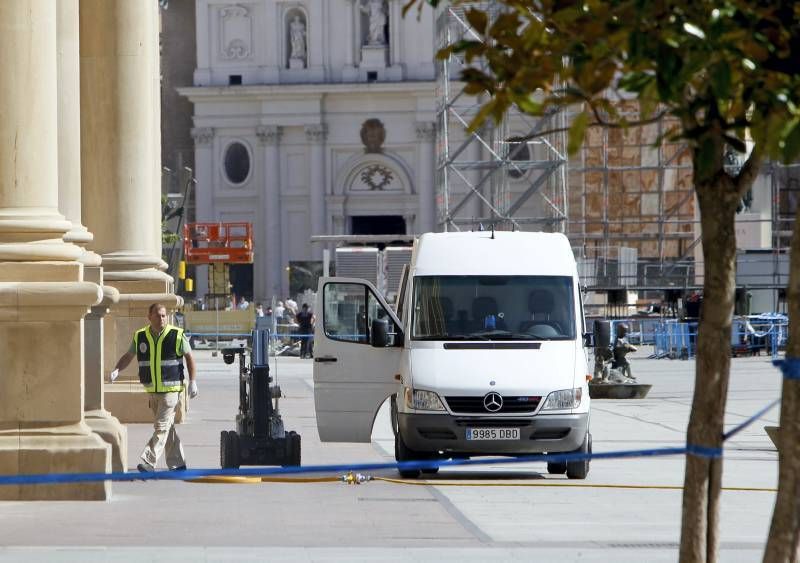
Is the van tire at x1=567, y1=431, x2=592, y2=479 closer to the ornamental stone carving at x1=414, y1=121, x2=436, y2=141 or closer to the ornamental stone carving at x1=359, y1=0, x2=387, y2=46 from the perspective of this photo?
the ornamental stone carving at x1=414, y1=121, x2=436, y2=141

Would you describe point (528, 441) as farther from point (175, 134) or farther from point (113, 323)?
point (175, 134)

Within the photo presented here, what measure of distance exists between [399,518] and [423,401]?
129 inches

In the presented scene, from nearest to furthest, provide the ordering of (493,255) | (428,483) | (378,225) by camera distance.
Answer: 1. (428,483)
2. (493,255)
3. (378,225)

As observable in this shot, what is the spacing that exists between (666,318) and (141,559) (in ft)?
146

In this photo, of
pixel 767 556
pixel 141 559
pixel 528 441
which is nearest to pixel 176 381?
pixel 528 441

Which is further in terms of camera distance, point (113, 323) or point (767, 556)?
point (113, 323)

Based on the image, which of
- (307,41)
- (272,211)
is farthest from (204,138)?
(307,41)

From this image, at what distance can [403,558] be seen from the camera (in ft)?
34.9

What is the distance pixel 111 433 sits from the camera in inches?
594

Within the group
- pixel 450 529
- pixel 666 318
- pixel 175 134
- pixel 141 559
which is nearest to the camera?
pixel 141 559

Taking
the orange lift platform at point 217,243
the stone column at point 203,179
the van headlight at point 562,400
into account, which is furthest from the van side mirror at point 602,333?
the stone column at point 203,179

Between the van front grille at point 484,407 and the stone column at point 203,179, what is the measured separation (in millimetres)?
69232

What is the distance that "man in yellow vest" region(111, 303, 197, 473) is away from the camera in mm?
15898

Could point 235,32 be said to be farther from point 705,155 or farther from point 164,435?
point 705,155
